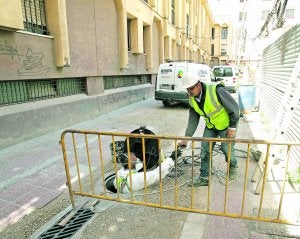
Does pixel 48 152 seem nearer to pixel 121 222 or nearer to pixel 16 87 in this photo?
pixel 16 87

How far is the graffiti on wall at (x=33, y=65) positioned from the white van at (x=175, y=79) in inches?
206

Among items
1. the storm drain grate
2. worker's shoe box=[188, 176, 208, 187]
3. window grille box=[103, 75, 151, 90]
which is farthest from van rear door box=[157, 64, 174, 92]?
the storm drain grate

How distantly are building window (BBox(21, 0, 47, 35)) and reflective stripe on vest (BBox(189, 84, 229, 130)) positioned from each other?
538 cm

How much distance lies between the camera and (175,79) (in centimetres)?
1034

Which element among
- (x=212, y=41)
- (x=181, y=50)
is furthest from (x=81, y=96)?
(x=212, y=41)

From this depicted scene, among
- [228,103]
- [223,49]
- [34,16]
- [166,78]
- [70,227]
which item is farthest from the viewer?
[223,49]

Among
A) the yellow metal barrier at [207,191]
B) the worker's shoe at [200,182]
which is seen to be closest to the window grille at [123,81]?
the yellow metal barrier at [207,191]

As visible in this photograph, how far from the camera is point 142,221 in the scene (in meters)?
2.92

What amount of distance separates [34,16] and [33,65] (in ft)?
4.85

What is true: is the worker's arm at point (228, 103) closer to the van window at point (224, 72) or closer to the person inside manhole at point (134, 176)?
the person inside manhole at point (134, 176)

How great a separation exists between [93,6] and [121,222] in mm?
8234

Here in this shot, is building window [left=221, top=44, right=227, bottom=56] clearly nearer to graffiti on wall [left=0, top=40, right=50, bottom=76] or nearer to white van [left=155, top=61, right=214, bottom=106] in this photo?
white van [left=155, top=61, right=214, bottom=106]

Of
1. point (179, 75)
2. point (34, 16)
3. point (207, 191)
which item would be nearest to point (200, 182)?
point (207, 191)

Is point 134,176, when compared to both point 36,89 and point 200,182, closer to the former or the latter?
point 200,182
